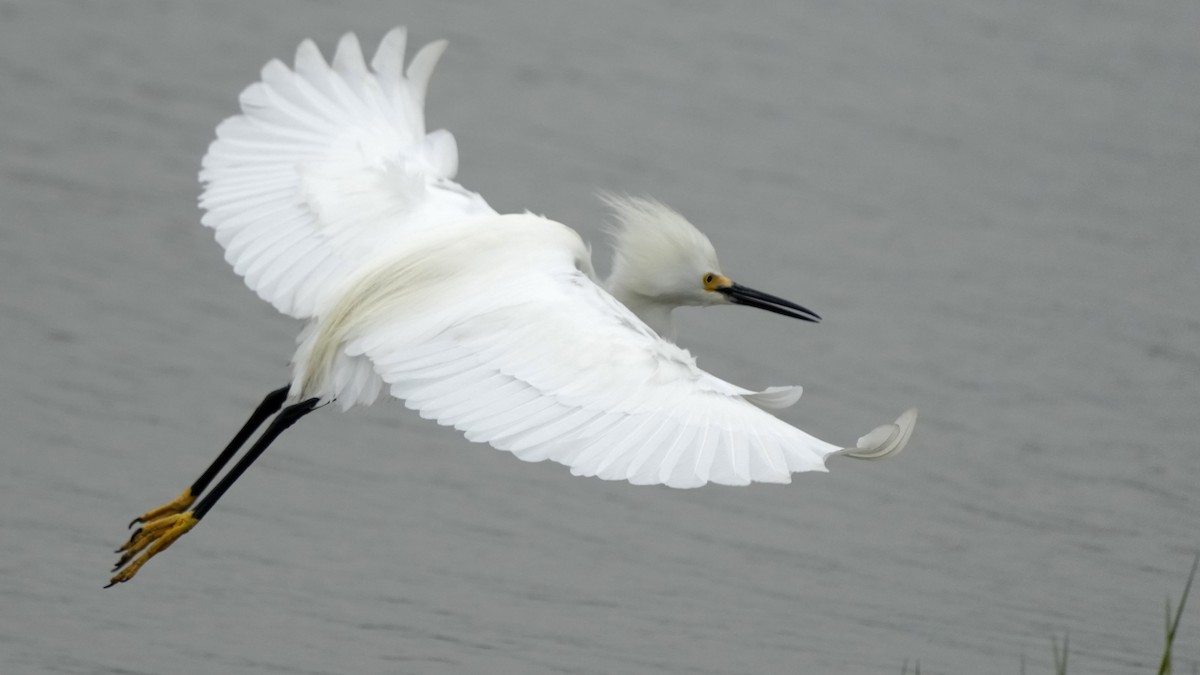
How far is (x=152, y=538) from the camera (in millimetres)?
6148

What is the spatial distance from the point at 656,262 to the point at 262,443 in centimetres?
159

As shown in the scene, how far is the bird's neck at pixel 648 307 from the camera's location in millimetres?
6887

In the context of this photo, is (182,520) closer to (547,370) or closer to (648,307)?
(547,370)

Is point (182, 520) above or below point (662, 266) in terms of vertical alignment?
below

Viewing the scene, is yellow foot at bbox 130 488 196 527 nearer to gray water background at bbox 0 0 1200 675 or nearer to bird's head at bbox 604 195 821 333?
gray water background at bbox 0 0 1200 675

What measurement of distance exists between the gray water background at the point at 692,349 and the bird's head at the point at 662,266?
109 centimetres

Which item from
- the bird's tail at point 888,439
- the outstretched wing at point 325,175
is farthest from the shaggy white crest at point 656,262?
the bird's tail at point 888,439

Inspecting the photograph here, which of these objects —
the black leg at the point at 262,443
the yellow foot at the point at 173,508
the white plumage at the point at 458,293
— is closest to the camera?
the white plumage at the point at 458,293

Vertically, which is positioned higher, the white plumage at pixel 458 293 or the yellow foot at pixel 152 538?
the white plumage at pixel 458 293

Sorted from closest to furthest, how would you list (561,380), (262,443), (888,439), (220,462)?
(888,439), (561,380), (262,443), (220,462)

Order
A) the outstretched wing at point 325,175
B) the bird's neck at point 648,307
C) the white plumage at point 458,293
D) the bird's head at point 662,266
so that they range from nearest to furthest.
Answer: the white plumage at point 458,293 → the outstretched wing at point 325,175 → the bird's head at point 662,266 → the bird's neck at point 648,307

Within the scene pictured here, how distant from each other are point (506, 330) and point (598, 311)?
288mm

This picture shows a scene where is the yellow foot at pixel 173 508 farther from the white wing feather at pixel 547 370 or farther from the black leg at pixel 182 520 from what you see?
the white wing feather at pixel 547 370

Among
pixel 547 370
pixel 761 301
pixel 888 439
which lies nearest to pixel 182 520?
pixel 547 370
